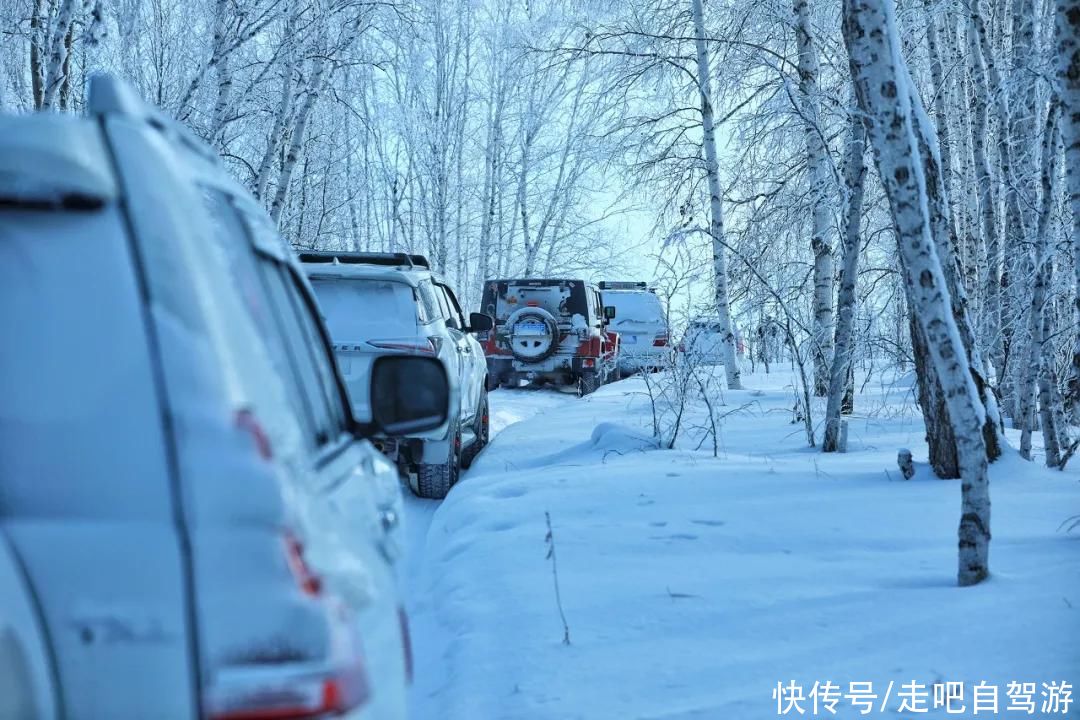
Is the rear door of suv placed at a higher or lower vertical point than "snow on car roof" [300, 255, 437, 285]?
lower

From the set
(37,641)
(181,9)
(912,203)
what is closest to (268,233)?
(37,641)

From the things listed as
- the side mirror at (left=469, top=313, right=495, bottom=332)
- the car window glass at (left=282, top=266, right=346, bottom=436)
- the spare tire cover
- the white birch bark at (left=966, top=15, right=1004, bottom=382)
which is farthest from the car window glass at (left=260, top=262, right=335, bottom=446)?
the spare tire cover

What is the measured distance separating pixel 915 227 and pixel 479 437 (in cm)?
691

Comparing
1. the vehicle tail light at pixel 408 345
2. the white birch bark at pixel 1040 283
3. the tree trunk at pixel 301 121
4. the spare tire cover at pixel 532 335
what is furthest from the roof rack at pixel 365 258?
the spare tire cover at pixel 532 335

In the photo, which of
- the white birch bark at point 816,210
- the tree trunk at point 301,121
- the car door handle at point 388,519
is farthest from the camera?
the tree trunk at point 301,121

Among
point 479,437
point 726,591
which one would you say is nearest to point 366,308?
point 479,437

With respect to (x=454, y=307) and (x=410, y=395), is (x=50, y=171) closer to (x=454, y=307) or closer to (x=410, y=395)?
(x=410, y=395)

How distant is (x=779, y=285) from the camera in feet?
40.5

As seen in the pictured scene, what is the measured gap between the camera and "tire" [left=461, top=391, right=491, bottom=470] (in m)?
10.1

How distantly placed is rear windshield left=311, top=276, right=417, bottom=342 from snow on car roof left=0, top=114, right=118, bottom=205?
643 cm

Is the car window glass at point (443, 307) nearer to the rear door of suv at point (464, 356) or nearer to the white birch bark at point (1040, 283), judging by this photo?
the rear door of suv at point (464, 356)

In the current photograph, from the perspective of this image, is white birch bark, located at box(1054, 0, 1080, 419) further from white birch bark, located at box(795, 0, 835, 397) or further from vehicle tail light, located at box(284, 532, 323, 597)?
white birch bark, located at box(795, 0, 835, 397)

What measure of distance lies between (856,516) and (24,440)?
16.8ft

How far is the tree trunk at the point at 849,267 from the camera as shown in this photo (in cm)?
818
